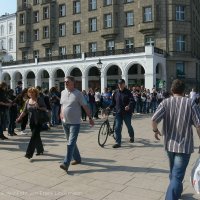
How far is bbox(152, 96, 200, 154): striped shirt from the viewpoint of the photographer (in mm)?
4676

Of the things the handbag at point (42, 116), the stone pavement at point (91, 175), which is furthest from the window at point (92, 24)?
the handbag at point (42, 116)

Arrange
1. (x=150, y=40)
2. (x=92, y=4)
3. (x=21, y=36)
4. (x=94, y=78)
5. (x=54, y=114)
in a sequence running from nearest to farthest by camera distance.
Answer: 1. (x=54, y=114)
2. (x=150, y=40)
3. (x=94, y=78)
4. (x=92, y=4)
5. (x=21, y=36)

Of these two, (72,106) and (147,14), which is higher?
(147,14)

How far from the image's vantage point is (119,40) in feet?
145

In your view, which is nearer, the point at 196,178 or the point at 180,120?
the point at 196,178

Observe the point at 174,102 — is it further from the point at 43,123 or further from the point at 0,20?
the point at 0,20

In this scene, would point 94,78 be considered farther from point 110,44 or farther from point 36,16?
point 36,16

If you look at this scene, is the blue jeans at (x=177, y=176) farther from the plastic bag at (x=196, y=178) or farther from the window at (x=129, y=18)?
the window at (x=129, y=18)

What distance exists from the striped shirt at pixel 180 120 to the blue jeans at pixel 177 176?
0.33ft

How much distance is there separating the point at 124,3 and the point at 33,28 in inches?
667

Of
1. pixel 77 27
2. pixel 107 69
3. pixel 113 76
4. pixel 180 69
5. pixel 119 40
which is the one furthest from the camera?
pixel 77 27

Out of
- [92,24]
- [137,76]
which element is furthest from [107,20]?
[137,76]

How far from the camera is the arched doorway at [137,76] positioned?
140 ft

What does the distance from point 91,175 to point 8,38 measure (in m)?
58.2
